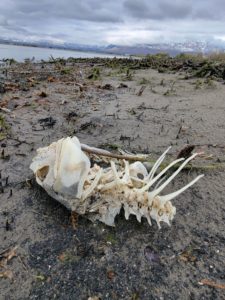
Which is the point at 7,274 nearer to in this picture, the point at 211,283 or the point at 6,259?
the point at 6,259

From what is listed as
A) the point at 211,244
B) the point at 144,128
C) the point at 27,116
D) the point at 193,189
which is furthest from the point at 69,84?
the point at 211,244

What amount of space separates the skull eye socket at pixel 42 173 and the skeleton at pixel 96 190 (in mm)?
23

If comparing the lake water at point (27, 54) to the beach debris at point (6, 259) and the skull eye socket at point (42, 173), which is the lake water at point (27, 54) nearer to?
the skull eye socket at point (42, 173)

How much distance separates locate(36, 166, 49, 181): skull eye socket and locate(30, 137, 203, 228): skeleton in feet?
0.07

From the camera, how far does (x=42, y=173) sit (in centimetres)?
254

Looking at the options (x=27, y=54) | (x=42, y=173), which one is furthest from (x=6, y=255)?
(x=27, y=54)

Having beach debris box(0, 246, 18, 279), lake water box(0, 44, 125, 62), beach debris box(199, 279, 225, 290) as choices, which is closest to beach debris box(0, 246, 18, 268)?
beach debris box(0, 246, 18, 279)

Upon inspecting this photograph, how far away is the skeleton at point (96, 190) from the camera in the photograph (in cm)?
228

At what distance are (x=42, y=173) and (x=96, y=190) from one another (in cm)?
46

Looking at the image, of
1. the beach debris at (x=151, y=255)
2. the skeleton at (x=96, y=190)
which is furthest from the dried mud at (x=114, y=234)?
the skeleton at (x=96, y=190)

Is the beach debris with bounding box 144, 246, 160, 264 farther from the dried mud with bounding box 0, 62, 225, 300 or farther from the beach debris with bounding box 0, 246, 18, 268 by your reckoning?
the beach debris with bounding box 0, 246, 18, 268

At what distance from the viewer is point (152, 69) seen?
12.3 metres

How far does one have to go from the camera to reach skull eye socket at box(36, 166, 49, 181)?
251 cm

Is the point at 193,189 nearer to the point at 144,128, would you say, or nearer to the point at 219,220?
the point at 219,220
